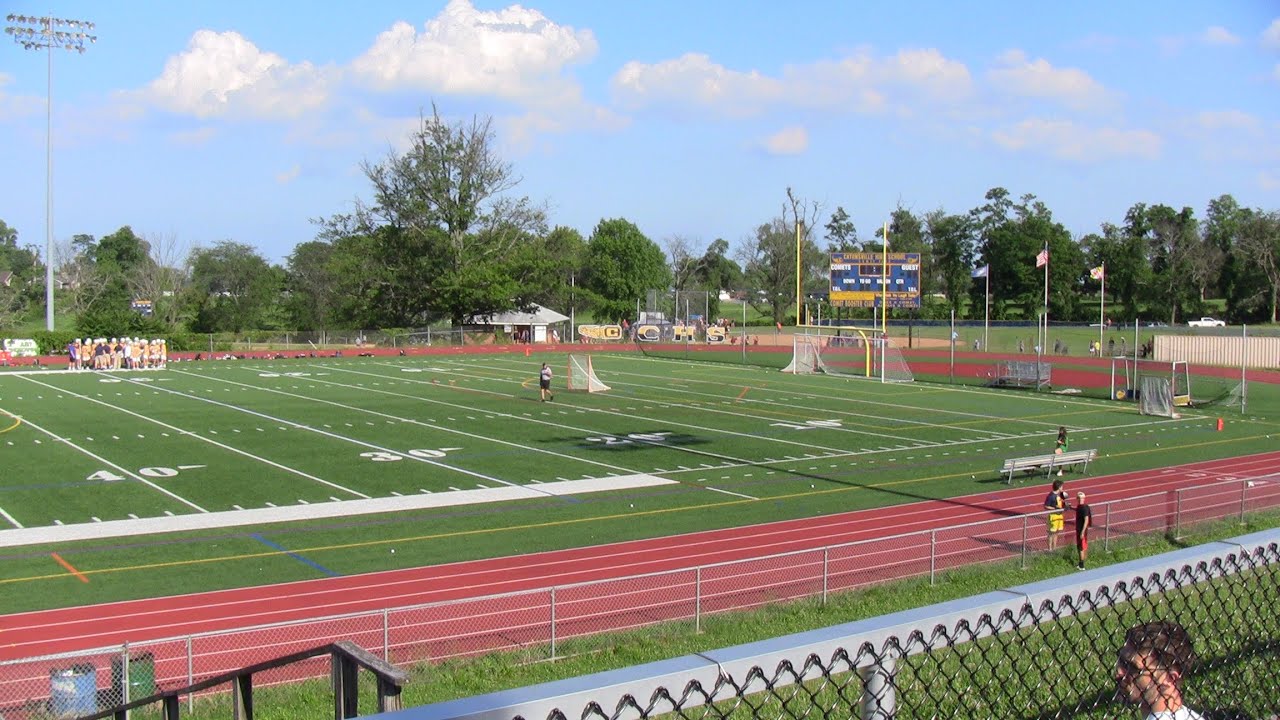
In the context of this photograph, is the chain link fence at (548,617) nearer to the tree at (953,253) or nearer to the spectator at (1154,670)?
the spectator at (1154,670)

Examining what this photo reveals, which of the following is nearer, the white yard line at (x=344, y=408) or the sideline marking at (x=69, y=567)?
the sideline marking at (x=69, y=567)

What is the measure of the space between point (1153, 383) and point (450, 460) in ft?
87.5

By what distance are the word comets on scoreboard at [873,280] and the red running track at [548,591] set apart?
39993 millimetres

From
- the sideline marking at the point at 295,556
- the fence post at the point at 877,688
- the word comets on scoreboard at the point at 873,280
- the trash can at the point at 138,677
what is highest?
the word comets on scoreboard at the point at 873,280

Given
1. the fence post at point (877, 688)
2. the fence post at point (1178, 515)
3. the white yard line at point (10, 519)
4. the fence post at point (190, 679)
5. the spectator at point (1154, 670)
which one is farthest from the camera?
the white yard line at point (10, 519)

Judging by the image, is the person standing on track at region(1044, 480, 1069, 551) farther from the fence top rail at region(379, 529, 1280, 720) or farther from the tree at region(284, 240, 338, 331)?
the tree at region(284, 240, 338, 331)

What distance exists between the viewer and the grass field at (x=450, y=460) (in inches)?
715

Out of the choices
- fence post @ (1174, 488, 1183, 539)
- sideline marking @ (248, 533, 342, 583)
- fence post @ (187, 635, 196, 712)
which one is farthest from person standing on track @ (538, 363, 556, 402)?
fence post @ (187, 635, 196, 712)

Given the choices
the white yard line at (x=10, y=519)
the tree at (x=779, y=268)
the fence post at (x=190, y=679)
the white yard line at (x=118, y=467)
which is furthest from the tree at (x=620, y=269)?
the fence post at (x=190, y=679)

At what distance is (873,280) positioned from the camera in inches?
2394

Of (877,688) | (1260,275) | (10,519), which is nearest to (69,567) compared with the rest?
(10,519)

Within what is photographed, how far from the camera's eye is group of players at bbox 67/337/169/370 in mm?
56750

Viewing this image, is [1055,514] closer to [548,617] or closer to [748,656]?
[548,617]

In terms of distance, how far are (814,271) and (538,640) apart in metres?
119
